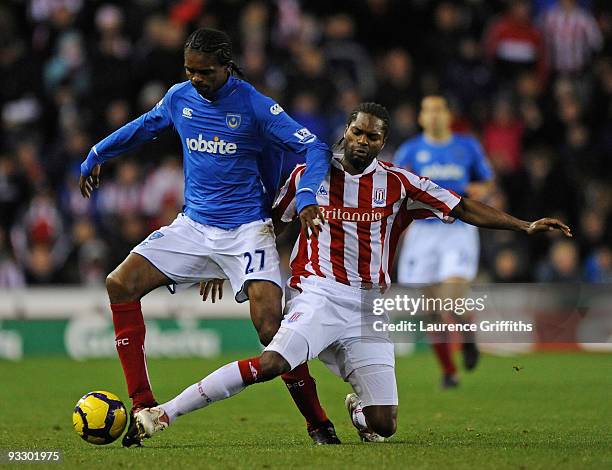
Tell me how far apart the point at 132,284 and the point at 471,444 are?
2.14m

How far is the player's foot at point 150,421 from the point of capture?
6.54 meters

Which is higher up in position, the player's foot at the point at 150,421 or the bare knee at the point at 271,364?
the bare knee at the point at 271,364

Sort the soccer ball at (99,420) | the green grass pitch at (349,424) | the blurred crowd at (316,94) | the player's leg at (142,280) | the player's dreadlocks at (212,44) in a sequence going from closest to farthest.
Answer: the green grass pitch at (349,424), the soccer ball at (99,420), the player's dreadlocks at (212,44), the player's leg at (142,280), the blurred crowd at (316,94)

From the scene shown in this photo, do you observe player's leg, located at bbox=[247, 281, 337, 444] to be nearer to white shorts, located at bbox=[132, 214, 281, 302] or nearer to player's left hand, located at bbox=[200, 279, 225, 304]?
white shorts, located at bbox=[132, 214, 281, 302]

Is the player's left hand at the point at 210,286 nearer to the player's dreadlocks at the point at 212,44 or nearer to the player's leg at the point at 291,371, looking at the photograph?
the player's leg at the point at 291,371

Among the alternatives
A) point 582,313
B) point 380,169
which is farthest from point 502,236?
point 380,169

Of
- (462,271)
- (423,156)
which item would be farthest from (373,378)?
(423,156)

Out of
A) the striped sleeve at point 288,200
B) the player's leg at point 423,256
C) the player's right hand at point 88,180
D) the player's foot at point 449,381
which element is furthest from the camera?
the player's leg at point 423,256

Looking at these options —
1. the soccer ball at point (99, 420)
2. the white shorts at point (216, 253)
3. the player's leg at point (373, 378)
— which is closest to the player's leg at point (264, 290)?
the white shorts at point (216, 253)

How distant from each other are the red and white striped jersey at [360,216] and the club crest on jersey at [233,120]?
1.48 feet

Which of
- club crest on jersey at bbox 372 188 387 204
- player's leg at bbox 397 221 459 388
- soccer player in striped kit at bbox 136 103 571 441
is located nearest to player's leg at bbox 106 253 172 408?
soccer player in striped kit at bbox 136 103 571 441

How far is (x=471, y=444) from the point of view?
22.9 ft

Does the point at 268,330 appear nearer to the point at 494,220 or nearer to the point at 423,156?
the point at 494,220

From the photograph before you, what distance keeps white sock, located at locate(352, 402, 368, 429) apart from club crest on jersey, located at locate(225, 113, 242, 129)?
5.98ft
